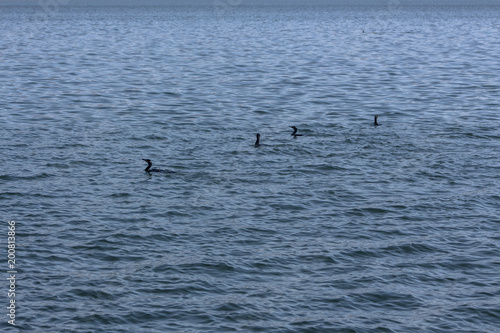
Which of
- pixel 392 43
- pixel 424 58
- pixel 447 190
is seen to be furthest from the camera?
pixel 392 43

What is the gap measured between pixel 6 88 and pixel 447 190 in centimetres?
3637

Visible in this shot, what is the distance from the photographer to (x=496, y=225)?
2427 centimetres

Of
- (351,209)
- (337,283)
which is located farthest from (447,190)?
(337,283)

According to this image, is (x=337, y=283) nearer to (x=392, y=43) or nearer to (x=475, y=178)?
(x=475, y=178)

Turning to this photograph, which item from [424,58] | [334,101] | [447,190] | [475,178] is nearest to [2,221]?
[447,190]

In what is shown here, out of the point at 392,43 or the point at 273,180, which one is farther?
the point at 392,43

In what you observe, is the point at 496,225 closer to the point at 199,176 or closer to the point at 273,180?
the point at 273,180

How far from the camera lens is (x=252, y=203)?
26.5m

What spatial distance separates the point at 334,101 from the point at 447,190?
67.2 feet

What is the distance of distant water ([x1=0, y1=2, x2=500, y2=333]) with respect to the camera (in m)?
18.8

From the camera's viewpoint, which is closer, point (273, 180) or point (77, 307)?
point (77, 307)

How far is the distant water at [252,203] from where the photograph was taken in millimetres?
18797

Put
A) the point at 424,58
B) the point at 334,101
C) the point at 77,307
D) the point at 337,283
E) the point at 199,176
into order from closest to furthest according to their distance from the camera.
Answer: the point at 77,307 → the point at 337,283 → the point at 199,176 → the point at 334,101 → the point at 424,58

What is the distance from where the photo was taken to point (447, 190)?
90.9 ft
